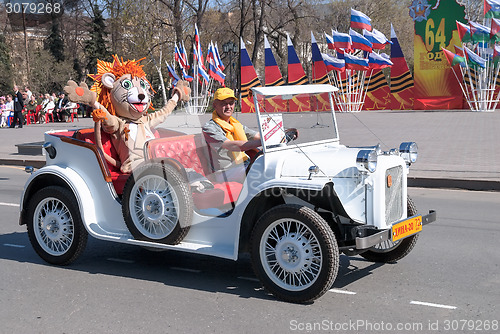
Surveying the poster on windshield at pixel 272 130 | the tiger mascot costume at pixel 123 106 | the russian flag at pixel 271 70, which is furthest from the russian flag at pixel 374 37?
the poster on windshield at pixel 272 130

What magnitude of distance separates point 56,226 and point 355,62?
2834 centimetres

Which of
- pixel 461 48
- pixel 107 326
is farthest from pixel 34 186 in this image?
pixel 461 48

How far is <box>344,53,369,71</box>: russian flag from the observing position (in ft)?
107

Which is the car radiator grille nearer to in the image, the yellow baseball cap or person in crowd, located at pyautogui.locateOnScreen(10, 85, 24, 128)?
the yellow baseball cap

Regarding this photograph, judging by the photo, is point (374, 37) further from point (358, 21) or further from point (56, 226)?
point (56, 226)

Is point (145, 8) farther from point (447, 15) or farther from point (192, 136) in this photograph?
point (192, 136)

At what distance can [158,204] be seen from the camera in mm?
5344

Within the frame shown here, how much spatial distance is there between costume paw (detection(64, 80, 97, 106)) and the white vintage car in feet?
1.17

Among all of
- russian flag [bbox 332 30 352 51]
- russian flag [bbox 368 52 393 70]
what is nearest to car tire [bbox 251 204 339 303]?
russian flag [bbox 332 30 352 51]

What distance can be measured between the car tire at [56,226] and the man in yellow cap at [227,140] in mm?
1422

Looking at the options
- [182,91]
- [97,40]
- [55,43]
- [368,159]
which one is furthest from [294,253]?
[55,43]

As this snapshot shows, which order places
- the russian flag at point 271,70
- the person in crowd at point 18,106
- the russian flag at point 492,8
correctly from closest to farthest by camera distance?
the person in crowd at point 18,106 → the russian flag at point 492,8 → the russian flag at point 271,70

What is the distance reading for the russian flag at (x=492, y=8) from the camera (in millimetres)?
29047

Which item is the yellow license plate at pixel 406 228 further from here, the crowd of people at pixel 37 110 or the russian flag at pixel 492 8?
the crowd of people at pixel 37 110
